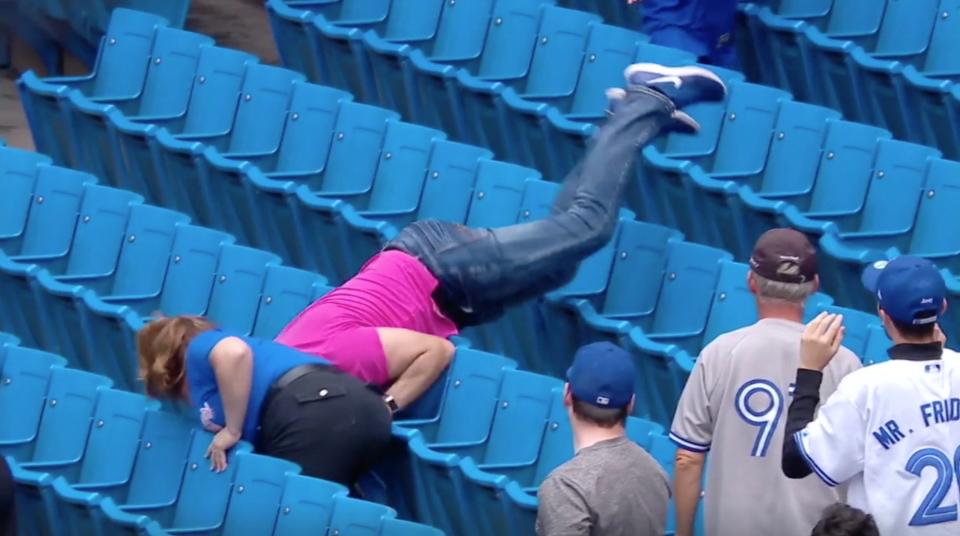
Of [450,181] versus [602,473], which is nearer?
[602,473]

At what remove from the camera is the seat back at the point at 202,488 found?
10.5 feet

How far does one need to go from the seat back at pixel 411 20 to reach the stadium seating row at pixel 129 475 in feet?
Result: 4.59

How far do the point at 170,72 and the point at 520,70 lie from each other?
845 millimetres

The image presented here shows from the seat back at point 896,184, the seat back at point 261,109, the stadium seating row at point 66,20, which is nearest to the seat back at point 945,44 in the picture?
the seat back at point 896,184

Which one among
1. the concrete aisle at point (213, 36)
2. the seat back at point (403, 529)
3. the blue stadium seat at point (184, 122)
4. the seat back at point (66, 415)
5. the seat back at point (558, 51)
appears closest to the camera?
the seat back at point (403, 529)

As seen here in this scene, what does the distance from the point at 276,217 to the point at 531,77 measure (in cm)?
67

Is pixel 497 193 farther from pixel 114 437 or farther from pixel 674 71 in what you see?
pixel 114 437

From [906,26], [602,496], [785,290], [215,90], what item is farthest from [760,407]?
[215,90]

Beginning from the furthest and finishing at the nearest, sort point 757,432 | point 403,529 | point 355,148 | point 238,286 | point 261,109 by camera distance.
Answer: point 261,109
point 355,148
point 238,286
point 403,529
point 757,432

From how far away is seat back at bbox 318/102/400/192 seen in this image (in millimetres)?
4211

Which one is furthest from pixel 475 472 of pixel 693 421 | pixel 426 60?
pixel 426 60

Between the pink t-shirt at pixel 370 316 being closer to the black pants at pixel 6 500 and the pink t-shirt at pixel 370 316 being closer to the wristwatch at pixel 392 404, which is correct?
the wristwatch at pixel 392 404

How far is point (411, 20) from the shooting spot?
474 cm

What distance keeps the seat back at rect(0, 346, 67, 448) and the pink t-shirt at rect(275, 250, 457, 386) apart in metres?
0.45
